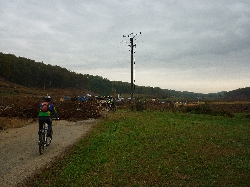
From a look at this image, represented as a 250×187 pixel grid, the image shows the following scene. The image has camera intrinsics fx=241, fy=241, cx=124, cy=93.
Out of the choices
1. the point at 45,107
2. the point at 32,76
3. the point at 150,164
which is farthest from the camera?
the point at 32,76

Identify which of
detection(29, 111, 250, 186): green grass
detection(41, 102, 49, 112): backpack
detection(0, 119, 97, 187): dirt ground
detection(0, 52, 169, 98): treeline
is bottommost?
detection(0, 119, 97, 187): dirt ground

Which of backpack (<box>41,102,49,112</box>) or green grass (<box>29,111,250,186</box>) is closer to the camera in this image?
green grass (<box>29,111,250,186</box>)

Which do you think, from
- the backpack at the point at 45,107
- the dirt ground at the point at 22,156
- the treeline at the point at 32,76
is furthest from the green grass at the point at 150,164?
the treeline at the point at 32,76

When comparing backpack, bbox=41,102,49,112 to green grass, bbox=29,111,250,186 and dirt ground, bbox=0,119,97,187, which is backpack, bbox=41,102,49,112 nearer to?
dirt ground, bbox=0,119,97,187

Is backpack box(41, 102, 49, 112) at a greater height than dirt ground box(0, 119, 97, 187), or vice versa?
backpack box(41, 102, 49, 112)

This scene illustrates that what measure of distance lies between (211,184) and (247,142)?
8.18m

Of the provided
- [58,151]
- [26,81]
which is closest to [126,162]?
[58,151]

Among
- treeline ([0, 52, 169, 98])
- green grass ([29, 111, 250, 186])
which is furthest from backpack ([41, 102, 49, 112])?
treeline ([0, 52, 169, 98])

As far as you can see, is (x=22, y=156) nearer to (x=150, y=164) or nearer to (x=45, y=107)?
(x=45, y=107)

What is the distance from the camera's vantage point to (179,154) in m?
10.3

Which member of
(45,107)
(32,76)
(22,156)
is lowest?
(22,156)

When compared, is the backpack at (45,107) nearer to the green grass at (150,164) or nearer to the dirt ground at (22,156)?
the dirt ground at (22,156)

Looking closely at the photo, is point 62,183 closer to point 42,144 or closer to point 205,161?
point 42,144

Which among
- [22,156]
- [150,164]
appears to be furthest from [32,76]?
[150,164]
